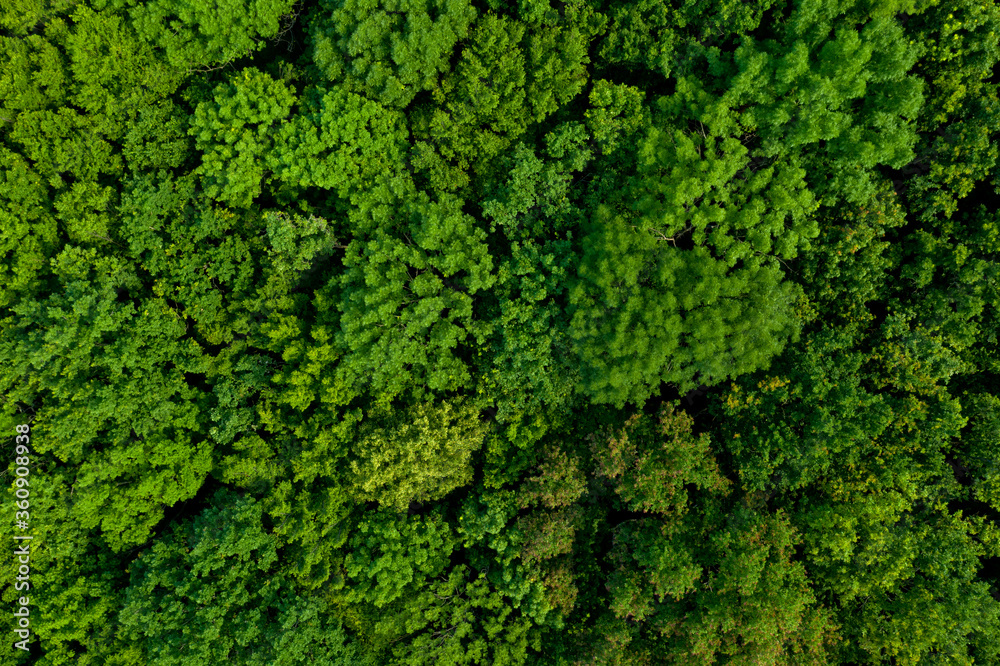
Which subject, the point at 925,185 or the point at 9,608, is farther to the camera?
the point at 9,608

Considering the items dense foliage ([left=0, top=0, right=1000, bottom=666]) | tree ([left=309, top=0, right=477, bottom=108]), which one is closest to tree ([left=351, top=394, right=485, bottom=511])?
dense foliage ([left=0, top=0, right=1000, bottom=666])

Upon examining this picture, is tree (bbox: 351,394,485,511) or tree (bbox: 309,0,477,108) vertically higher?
tree (bbox: 309,0,477,108)

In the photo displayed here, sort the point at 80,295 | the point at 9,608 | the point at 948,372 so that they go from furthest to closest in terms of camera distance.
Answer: the point at 9,608, the point at 80,295, the point at 948,372

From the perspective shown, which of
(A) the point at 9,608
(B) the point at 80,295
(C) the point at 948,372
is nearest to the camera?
(C) the point at 948,372

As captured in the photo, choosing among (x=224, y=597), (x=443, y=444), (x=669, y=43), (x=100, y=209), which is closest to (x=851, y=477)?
(x=443, y=444)

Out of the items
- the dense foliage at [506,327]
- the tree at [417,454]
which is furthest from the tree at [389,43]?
the tree at [417,454]

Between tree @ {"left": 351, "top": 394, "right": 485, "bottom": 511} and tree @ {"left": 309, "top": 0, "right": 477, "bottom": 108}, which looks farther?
tree @ {"left": 351, "top": 394, "right": 485, "bottom": 511}

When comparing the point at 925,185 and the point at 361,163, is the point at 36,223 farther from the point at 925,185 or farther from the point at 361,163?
the point at 925,185

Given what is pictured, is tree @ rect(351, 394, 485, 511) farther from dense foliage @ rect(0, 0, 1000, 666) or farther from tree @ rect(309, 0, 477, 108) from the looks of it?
tree @ rect(309, 0, 477, 108)
